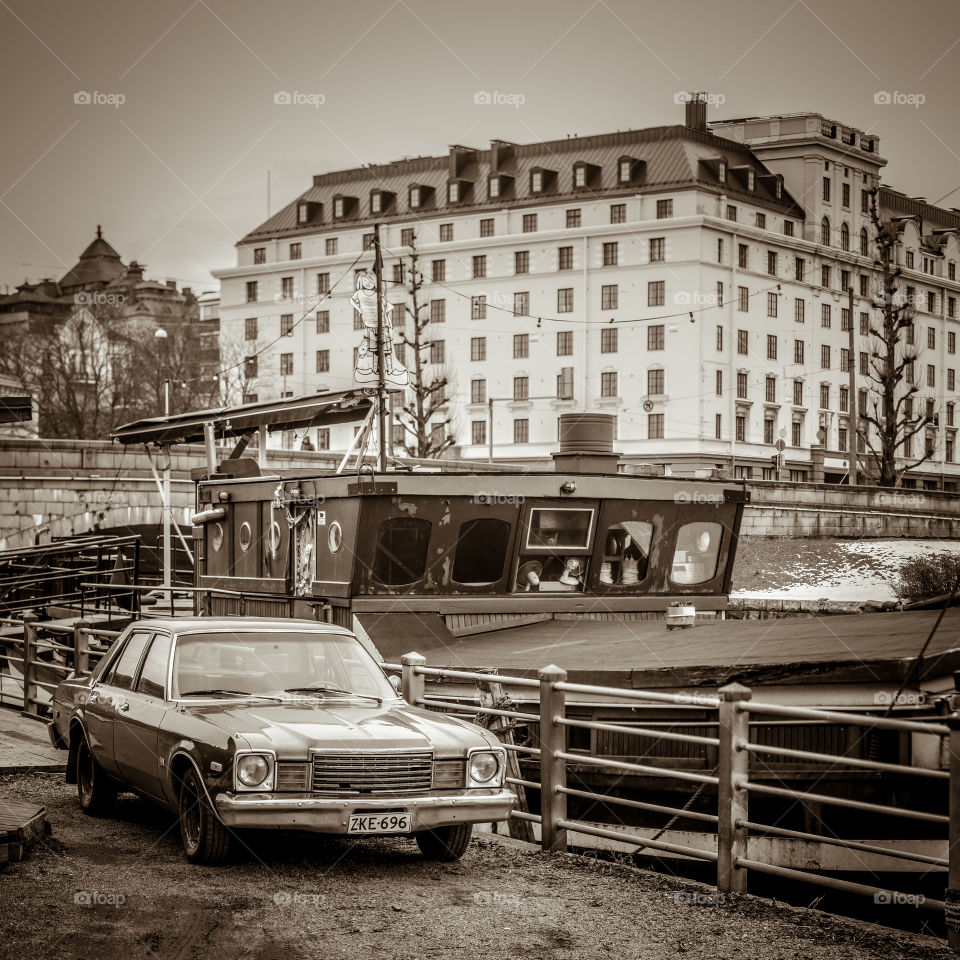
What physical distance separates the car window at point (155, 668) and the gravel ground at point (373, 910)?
103 centimetres

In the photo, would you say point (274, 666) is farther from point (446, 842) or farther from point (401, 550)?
point (401, 550)

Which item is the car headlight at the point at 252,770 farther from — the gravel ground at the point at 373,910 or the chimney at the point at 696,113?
the chimney at the point at 696,113

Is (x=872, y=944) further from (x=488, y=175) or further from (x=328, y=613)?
(x=488, y=175)

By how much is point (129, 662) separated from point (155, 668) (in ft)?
2.09

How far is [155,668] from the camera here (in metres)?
10.6

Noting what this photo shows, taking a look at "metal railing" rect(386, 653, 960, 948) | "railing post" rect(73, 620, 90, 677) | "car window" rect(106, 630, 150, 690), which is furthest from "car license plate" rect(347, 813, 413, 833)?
"railing post" rect(73, 620, 90, 677)

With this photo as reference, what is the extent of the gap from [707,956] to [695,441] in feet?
244

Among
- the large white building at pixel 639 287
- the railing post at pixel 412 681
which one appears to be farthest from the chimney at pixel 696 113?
the railing post at pixel 412 681

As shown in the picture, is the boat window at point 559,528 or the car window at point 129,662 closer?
the car window at point 129,662

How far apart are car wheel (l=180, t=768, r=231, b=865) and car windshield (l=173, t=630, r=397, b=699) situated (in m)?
0.89

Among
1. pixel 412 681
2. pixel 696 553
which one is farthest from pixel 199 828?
pixel 696 553

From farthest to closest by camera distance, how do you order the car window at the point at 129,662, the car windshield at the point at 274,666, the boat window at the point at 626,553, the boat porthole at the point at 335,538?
the boat window at the point at 626,553, the boat porthole at the point at 335,538, the car window at the point at 129,662, the car windshield at the point at 274,666

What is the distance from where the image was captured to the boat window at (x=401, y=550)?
655 inches

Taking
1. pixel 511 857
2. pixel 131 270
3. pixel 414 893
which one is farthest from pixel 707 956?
pixel 131 270
